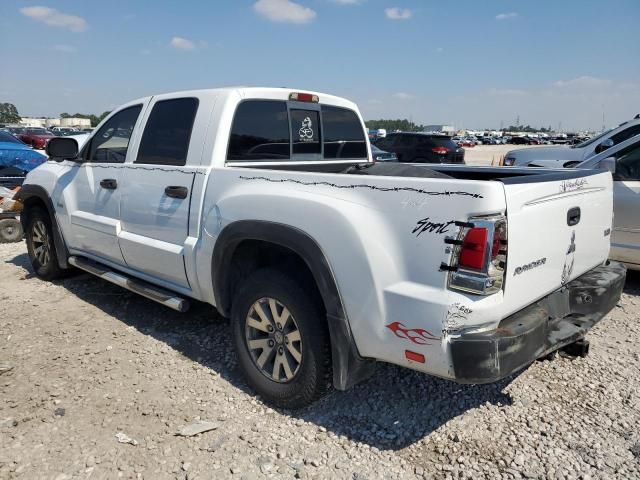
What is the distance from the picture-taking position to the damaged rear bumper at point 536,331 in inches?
87.9

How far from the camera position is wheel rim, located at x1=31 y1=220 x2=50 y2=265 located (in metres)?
5.41

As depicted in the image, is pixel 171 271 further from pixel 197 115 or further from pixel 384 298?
pixel 384 298

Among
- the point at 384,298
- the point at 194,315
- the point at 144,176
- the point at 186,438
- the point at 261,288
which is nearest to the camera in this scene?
the point at 384,298

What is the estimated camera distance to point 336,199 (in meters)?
2.57

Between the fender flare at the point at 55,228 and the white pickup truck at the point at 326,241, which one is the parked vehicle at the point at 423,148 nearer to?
the white pickup truck at the point at 326,241

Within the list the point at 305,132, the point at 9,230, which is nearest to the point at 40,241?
the point at 9,230

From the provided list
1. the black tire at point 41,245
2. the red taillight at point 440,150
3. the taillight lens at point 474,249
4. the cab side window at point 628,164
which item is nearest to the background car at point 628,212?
the cab side window at point 628,164

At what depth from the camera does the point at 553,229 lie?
8.43 feet

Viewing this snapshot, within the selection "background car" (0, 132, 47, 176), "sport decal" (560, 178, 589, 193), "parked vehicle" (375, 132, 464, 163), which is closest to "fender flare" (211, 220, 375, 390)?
"sport decal" (560, 178, 589, 193)

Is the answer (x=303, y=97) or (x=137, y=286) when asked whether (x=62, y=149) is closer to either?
(x=137, y=286)

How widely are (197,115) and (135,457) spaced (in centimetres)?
224

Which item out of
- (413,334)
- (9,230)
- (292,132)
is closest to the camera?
(413,334)

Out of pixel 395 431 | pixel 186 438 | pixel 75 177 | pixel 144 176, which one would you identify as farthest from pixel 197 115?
pixel 395 431

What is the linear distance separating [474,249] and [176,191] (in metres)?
2.16
